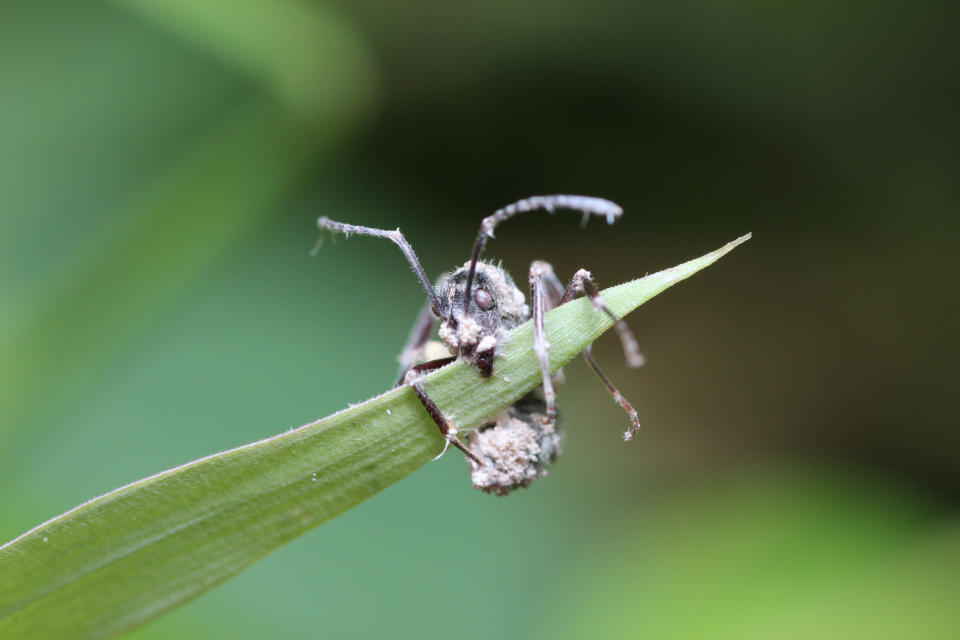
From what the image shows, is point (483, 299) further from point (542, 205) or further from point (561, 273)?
point (561, 273)

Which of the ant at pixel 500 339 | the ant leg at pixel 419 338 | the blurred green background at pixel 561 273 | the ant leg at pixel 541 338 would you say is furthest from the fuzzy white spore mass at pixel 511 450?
the blurred green background at pixel 561 273

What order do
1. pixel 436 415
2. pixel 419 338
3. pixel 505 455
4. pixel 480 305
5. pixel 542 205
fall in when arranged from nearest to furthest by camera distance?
1. pixel 436 415
2. pixel 542 205
3. pixel 505 455
4. pixel 480 305
5. pixel 419 338

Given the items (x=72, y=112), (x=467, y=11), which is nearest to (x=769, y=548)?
Result: (x=467, y=11)

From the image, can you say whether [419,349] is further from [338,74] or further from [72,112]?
[72,112]

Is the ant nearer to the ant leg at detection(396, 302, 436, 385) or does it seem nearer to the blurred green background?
the ant leg at detection(396, 302, 436, 385)

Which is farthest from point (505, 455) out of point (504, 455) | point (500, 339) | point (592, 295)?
point (592, 295)

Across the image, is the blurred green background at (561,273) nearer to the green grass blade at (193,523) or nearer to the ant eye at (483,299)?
the green grass blade at (193,523)
